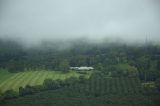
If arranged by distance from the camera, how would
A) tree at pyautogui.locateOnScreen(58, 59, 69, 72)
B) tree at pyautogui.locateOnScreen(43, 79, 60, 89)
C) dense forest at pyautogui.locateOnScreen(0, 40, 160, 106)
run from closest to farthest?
1. dense forest at pyautogui.locateOnScreen(0, 40, 160, 106)
2. tree at pyautogui.locateOnScreen(43, 79, 60, 89)
3. tree at pyautogui.locateOnScreen(58, 59, 69, 72)

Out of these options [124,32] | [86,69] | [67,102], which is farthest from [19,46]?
[67,102]

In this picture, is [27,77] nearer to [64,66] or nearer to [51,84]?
[51,84]

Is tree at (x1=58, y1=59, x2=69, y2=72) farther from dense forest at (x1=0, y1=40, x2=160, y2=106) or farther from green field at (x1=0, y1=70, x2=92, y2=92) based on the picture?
green field at (x1=0, y1=70, x2=92, y2=92)

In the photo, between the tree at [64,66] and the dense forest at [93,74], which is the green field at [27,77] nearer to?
the tree at [64,66]

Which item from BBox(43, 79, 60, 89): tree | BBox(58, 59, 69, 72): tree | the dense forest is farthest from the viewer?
BBox(58, 59, 69, 72): tree

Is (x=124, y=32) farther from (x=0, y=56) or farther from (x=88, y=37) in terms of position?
(x=0, y=56)

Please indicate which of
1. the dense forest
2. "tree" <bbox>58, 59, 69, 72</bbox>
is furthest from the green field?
the dense forest
